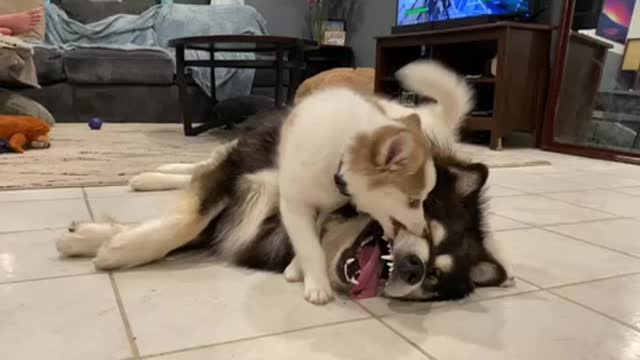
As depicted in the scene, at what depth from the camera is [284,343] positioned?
0.91 metres

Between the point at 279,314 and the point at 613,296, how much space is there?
71cm

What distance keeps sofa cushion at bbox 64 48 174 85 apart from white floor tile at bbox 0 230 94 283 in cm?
345

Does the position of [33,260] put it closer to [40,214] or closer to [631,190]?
[40,214]

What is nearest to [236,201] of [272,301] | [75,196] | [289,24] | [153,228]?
[153,228]

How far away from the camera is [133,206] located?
5.82ft

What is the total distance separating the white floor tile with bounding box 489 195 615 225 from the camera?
187 centimetres

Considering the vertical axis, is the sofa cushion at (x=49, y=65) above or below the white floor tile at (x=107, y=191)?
above

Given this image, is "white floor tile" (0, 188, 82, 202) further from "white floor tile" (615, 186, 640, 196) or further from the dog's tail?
"white floor tile" (615, 186, 640, 196)

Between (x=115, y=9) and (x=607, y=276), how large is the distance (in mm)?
5314

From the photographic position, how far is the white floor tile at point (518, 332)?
36.2 inches

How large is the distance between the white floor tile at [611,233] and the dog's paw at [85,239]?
1280 mm

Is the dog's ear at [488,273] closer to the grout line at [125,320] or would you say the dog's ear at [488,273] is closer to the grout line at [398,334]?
the grout line at [398,334]

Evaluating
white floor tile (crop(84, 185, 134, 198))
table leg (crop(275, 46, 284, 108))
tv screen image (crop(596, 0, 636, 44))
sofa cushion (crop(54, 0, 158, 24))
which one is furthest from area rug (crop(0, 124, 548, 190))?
sofa cushion (crop(54, 0, 158, 24))

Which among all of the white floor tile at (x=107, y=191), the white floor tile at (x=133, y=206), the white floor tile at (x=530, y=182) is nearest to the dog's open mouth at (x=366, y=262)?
the white floor tile at (x=133, y=206)
